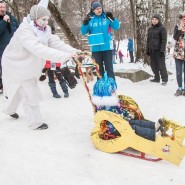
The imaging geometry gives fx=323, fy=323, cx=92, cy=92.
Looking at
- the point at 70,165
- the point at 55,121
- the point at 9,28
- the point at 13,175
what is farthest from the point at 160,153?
the point at 9,28

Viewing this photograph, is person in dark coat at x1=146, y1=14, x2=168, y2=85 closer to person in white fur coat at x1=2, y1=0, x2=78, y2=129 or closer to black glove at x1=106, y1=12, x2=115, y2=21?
black glove at x1=106, y1=12, x2=115, y2=21

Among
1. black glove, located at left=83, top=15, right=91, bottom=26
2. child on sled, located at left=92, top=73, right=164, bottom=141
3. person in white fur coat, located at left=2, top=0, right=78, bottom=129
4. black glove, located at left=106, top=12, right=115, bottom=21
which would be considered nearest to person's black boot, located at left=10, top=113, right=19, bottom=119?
person in white fur coat, located at left=2, top=0, right=78, bottom=129

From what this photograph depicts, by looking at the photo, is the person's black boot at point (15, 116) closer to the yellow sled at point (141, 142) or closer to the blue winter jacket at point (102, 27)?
the yellow sled at point (141, 142)

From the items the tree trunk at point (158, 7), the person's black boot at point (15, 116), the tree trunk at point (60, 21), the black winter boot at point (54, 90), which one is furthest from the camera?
the tree trunk at point (60, 21)

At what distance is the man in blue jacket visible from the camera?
6.30m

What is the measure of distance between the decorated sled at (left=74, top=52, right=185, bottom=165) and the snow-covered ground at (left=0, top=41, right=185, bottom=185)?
0.09m

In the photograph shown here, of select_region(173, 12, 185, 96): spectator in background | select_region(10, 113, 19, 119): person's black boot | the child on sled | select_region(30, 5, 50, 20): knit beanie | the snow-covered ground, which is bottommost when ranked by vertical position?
the snow-covered ground

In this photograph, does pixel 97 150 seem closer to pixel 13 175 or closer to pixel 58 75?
pixel 13 175

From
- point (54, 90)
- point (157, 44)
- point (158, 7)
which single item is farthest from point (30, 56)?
point (158, 7)

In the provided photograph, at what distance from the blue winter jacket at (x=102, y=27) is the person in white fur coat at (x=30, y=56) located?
6.50ft

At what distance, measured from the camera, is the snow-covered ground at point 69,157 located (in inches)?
124

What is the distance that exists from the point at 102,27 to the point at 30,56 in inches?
96.8

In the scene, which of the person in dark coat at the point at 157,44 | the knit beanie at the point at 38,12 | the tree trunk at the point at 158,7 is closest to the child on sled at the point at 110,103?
the knit beanie at the point at 38,12

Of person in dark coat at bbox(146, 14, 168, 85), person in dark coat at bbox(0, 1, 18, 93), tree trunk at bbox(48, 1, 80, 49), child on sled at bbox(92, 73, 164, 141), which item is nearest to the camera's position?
child on sled at bbox(92, 73, 164, 141)
